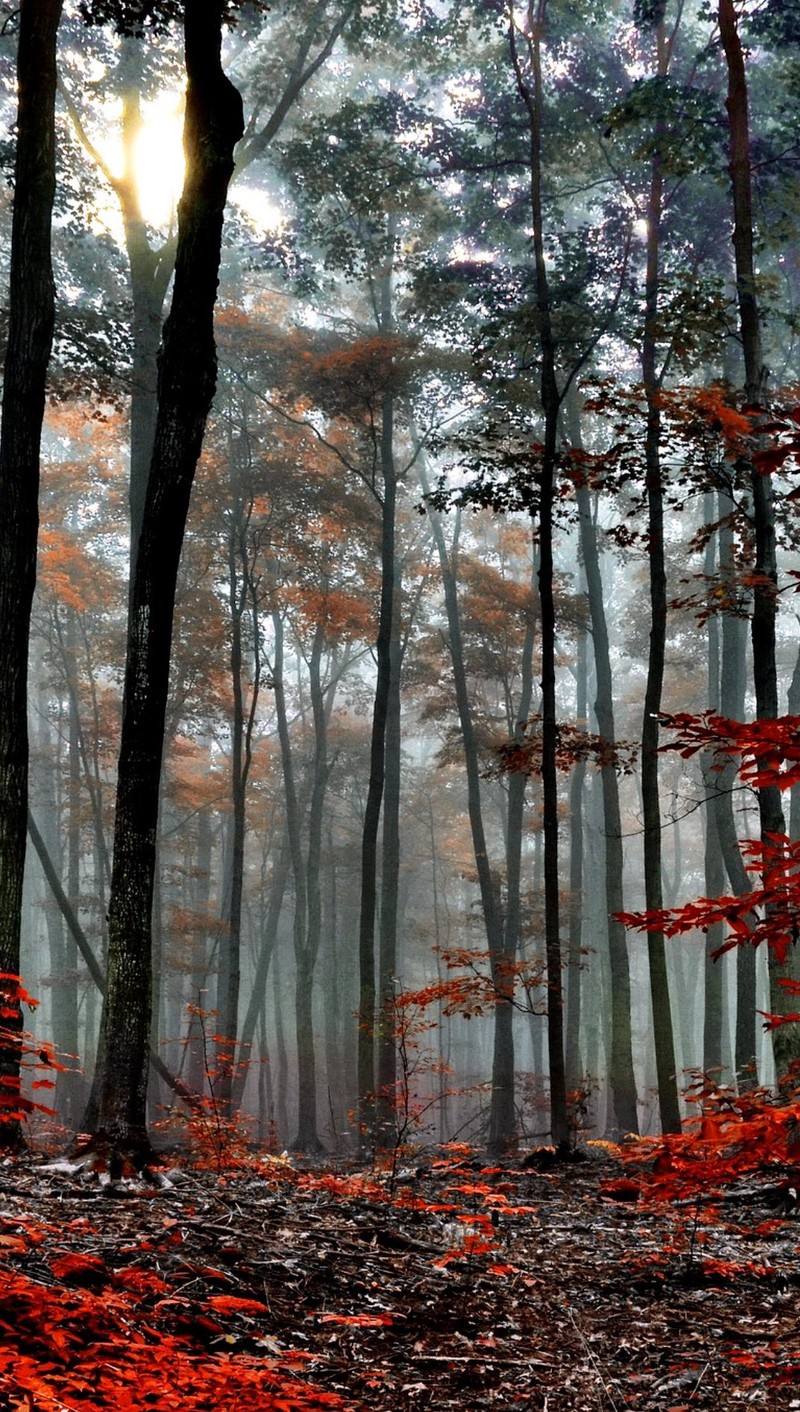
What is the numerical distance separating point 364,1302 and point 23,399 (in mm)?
5977

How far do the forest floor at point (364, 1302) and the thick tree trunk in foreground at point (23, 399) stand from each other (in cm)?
258

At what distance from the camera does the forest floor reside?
A: 2889 mm

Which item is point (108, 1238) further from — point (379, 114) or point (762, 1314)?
point (379, 114)

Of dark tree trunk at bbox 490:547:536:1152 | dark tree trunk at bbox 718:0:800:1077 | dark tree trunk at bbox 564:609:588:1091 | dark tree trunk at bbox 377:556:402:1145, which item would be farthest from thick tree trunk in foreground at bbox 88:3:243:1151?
dark tree trunk at bbox 564:609:588:1091

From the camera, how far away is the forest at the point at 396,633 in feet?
12.1

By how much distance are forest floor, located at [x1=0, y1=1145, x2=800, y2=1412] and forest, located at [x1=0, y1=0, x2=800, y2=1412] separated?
3 cm

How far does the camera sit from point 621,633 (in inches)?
1574

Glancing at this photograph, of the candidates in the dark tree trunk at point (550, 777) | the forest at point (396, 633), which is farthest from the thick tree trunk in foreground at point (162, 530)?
the dark tree trunk at point (550, 777)

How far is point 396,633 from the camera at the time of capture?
800 inches

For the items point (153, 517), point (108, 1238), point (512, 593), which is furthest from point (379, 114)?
point (108, 1238)

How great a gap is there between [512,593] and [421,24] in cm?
1011

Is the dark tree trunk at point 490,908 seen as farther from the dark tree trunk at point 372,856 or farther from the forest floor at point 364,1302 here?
the forest floor at point 364,1302

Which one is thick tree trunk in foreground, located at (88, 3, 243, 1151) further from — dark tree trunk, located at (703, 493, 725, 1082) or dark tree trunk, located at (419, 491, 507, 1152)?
dark tree trunk, located at (419, 491, 507, 1152)

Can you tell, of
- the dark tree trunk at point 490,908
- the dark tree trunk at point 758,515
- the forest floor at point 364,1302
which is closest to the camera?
the forest floor at point 364,1302
